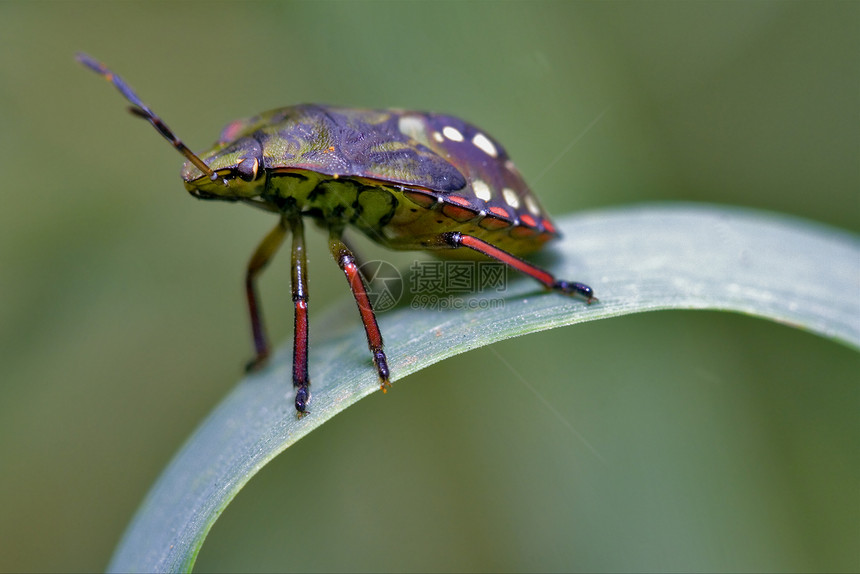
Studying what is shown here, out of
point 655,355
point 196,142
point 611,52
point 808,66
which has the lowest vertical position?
point 655,355

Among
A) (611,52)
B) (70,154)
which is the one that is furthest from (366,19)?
(70,154)

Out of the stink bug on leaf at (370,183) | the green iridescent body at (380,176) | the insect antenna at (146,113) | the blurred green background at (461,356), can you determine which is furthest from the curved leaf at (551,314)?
the insect antenna at (146,113)

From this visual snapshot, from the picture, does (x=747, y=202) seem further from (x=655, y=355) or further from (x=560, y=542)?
(x=560, y=542)

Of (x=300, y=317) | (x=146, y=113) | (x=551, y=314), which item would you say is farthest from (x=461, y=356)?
(x=146, y=113)

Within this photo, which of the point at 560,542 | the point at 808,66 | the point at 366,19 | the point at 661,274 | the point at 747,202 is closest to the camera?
the point at 661,274

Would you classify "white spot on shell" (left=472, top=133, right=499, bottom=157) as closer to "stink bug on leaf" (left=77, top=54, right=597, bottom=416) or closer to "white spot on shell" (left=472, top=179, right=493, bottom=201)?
"stink bug on leaf" (left=77, top=54, right=597, bottom=416)

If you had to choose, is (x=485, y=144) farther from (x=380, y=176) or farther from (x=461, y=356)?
(x=461, y=356)

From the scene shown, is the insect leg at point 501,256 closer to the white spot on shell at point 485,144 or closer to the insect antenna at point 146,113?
the white spot on shell at point 485,144

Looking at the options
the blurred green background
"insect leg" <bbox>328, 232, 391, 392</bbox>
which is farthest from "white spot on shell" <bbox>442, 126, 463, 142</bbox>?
the blurred green background

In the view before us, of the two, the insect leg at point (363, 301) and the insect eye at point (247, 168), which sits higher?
the insect eye at point (247, 168)
